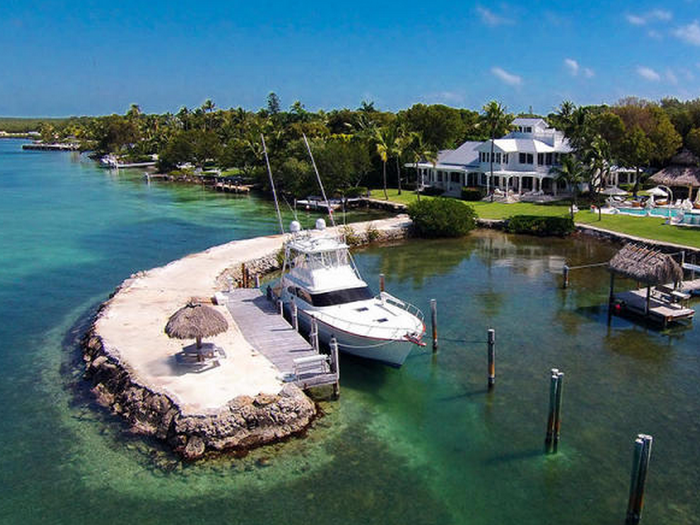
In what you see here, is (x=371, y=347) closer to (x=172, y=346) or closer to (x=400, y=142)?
(x=172, y=346)

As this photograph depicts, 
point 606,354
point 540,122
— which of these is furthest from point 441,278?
point 540,122

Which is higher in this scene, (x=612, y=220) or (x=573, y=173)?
(x=573, y=173)

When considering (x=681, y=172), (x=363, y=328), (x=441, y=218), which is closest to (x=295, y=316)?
(x=363, y=328)

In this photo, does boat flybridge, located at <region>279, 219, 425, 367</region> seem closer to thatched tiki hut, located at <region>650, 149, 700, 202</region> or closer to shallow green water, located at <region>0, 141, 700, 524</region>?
shallow green water, located at <region>0, 141, 700, 524</region>

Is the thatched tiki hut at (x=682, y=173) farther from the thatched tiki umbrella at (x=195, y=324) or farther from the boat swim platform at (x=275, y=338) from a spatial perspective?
the thatched tiki umbrella at (x=195, y=324)

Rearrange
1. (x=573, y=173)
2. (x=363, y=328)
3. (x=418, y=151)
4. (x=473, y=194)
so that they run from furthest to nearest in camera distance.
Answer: (x=418, y=151) → (x=473, y=194) → (x=573, y=173) → (x=363, y=328)

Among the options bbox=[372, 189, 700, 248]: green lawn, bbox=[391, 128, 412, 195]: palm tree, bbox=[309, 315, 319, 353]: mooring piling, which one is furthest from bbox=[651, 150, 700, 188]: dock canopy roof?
bbox=[309, 315, 319, 353]: mooring piling
